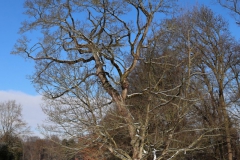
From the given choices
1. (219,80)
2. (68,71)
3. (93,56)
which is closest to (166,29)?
(93,56)

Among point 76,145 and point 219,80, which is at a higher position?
point 219,80

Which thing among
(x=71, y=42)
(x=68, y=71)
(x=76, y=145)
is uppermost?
(x=71, y=42)

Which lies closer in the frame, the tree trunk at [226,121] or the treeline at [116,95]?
the treeline at [116,95]

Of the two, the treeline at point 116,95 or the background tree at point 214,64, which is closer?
the treeline at point 116,95

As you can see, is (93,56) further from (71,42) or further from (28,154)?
(28,154)

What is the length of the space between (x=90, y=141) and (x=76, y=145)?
0.75 m

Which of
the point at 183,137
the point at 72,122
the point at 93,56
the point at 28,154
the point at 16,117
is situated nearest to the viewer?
the point at 72,122

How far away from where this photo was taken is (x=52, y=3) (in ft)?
37.5

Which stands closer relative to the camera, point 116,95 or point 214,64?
point 116,95

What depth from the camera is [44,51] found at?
11.7 metres

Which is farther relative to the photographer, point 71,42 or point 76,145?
point 71,42

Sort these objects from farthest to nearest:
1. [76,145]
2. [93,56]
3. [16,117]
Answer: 1. [16,117]
2. [93,56]
3. [76,145]

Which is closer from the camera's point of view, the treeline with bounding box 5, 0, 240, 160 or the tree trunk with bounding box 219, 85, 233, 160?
the treeline with bounding box 5, 0, 240, 160

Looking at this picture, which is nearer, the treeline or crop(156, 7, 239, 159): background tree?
the treeline
